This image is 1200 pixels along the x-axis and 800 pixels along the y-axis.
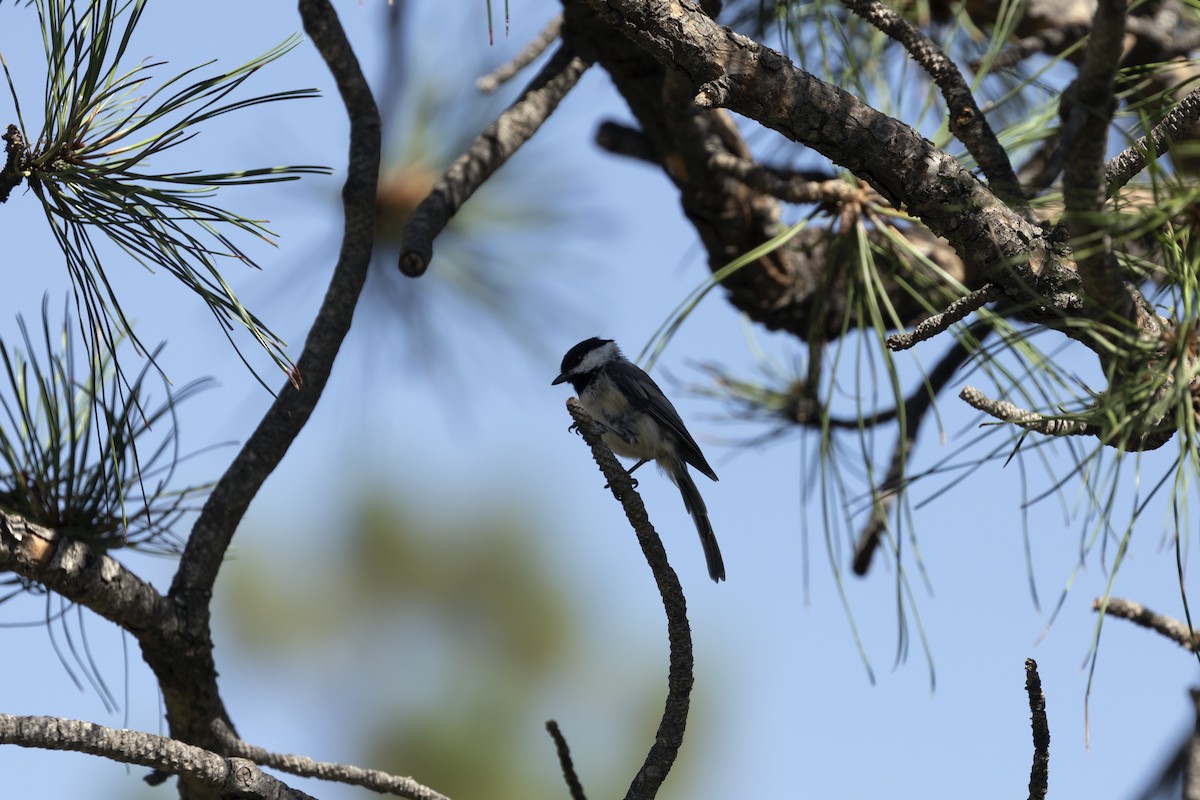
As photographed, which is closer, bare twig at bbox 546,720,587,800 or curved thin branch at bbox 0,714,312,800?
curved thin branch at bbox 0,714,312,800

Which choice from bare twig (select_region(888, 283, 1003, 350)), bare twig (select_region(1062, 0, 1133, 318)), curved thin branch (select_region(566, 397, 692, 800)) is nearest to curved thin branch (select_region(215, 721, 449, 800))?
curved thin branch (select_region(566, 397, 692, 800))

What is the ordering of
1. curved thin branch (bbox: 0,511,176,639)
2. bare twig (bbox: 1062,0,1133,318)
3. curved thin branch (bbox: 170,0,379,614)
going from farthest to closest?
1. curved thin branch (bbox: 170,0,379,614)
2. curved thin branch (bbox: 0,511,176,639)
3. bare twig (bbox: 1062,0,1133,318)

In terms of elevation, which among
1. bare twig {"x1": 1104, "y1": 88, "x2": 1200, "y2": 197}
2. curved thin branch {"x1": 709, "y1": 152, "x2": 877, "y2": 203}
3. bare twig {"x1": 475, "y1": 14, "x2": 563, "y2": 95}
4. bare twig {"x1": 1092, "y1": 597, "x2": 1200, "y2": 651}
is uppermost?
bare twig {"x1": 475, "y1": 14, "x2": 563, "y2": 95}

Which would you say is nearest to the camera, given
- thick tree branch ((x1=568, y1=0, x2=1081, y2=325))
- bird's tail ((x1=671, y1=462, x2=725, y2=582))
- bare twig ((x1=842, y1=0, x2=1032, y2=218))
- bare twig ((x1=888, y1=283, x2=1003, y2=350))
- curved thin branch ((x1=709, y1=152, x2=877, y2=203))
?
bare twig ((x1=888, y1=283, x2=1003, y2=350))

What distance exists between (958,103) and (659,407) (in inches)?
66.0

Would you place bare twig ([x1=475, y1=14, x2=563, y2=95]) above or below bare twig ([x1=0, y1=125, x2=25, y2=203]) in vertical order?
above

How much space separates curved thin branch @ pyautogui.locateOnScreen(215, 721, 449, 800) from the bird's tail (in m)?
1.50

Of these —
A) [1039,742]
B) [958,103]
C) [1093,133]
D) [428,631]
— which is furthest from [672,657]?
[428,631]

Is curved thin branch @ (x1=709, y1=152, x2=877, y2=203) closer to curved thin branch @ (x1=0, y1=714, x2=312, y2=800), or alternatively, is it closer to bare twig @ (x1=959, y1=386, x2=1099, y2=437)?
bare twig @ (x1=959, y1=386, x2=1099, y2=437)

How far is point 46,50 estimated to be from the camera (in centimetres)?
194

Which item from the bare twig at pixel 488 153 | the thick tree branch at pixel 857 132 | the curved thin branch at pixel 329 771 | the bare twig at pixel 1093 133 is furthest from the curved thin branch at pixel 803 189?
the curved thin branch at pixel 329 771

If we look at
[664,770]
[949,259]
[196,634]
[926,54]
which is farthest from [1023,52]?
[196,634]

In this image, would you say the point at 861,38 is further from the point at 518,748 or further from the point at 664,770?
the point at 518,748

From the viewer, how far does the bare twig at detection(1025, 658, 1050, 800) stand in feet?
5.64
